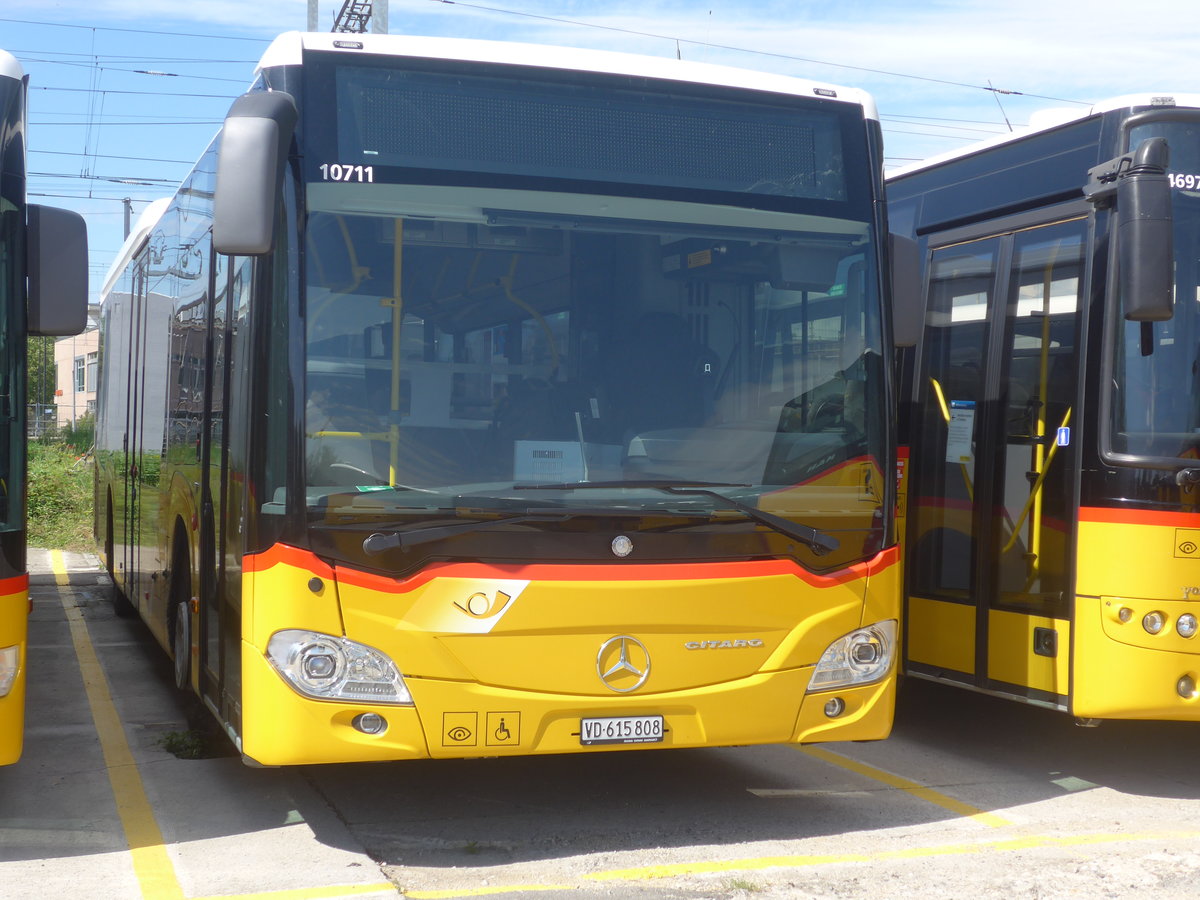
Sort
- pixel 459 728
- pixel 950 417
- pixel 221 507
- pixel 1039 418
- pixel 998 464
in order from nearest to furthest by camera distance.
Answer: pixel 459 728 → pixel 221 507 → pixel 1039 418 → pixel 998 464 → pixel 950 417

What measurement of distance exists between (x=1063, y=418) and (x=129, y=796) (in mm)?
4829

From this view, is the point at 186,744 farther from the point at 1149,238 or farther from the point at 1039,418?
the point at 1149,238

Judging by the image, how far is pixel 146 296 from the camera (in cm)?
1021

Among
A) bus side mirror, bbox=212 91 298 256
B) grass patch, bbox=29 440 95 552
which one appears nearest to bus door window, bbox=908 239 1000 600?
bus side mirror, bbox=212 91 298 256

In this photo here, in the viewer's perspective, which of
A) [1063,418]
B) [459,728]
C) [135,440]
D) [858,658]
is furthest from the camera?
A: [135,440]

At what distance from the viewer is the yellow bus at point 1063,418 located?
22.2 ft

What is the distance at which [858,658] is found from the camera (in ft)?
20.4

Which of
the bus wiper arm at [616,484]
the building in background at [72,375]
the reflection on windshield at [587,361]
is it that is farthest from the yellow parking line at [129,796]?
the building in background at [72,375]

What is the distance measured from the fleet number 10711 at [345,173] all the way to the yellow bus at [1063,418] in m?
2.87

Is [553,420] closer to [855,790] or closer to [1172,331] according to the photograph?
[855,790]

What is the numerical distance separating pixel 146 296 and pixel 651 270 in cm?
542

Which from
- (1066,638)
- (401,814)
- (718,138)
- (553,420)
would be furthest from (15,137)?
A: (1066,638)

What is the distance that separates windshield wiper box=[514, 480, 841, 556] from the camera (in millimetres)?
5723

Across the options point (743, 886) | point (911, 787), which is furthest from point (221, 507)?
point (911, 787)
